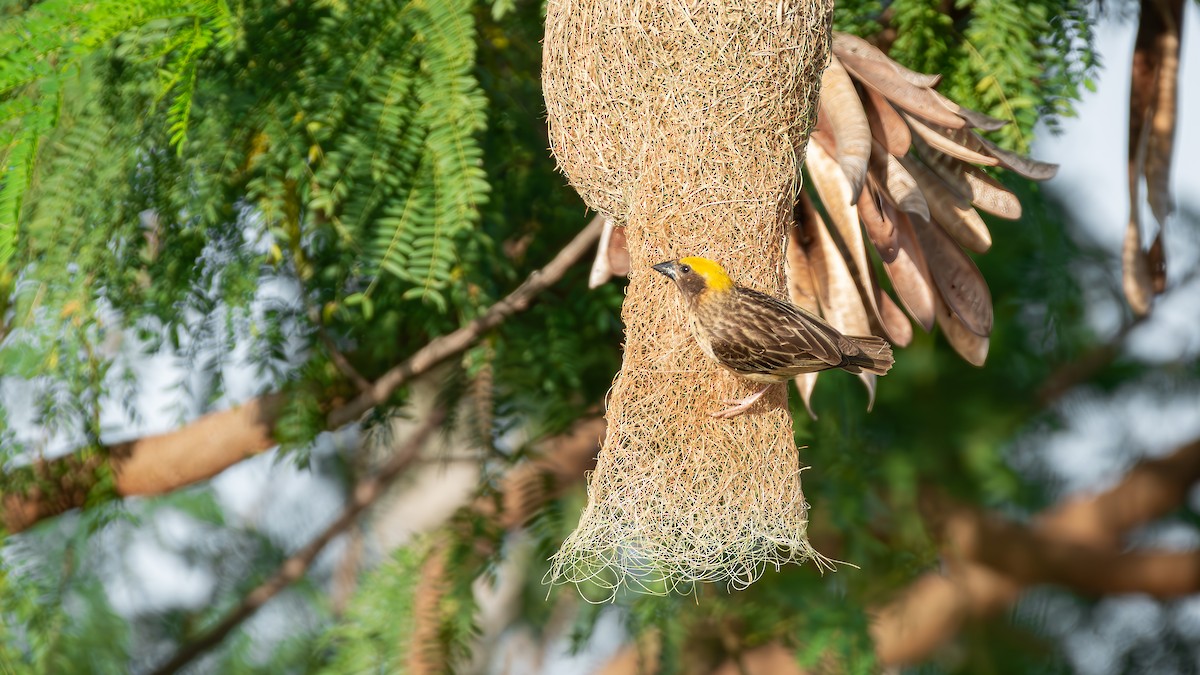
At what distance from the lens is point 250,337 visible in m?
2.98

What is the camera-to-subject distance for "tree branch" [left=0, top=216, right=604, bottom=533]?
316 centimetres

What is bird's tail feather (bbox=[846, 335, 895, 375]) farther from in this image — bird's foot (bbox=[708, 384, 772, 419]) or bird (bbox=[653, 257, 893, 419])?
bird's foot (bbox=[708, 384, 772, 419])

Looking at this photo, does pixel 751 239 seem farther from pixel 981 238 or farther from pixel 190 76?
pixel 190 76

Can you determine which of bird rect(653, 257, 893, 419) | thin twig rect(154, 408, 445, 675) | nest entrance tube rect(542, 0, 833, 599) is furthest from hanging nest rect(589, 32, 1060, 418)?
thin twig rect(154, 408, 445, 675)

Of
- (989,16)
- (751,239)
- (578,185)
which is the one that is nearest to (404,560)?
(578,185)

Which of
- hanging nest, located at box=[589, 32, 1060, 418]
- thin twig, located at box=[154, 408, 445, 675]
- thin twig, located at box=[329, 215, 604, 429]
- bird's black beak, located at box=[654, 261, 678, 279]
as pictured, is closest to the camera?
bird's black beak, located at box=[654, 261, 678, 279]

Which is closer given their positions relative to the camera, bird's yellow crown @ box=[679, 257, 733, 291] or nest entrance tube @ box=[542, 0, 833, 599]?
bird's yellow crown @ box=[679, 257, 733, 291]

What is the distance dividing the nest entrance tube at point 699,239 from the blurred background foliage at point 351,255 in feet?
1.42

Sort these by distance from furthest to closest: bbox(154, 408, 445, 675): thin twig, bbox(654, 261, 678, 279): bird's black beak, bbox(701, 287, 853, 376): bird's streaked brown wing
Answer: bbox(154, 408, 445, 675): thin twig → bbox(654, 261, 678, 279): bird's black beak → bbox(701, 287, 853, 376): bird's streaked brown wing

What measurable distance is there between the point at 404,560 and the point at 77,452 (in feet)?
2.92

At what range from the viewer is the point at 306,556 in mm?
4270

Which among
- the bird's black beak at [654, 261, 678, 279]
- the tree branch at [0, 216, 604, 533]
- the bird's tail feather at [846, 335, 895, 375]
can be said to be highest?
the bird's black beak at [654, 261, 678, 279]

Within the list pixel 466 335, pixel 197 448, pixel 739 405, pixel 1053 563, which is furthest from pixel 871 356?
pixel 1053 563

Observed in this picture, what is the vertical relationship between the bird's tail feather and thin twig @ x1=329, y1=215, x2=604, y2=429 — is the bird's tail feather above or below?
above
